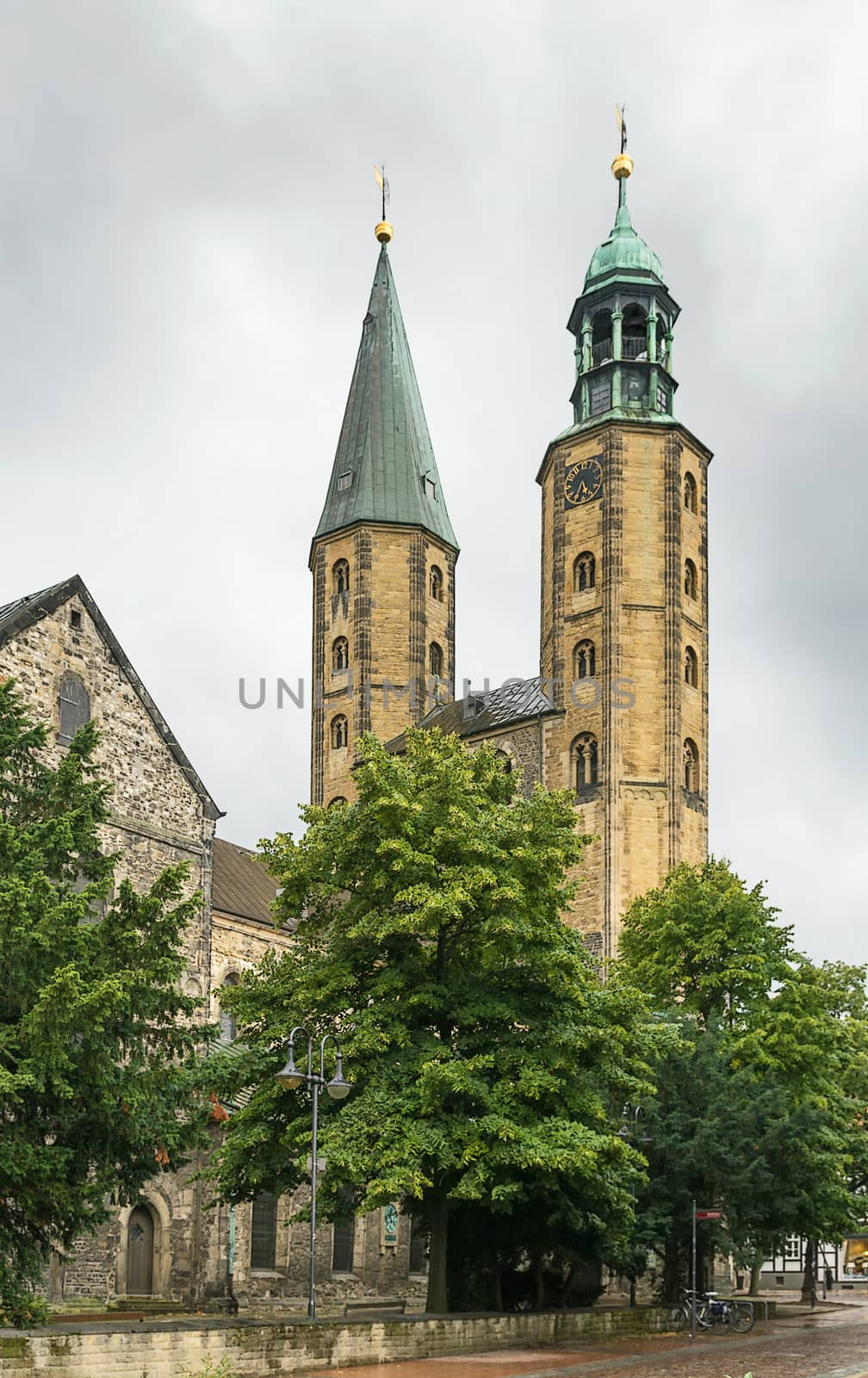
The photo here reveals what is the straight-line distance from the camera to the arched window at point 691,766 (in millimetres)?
54156

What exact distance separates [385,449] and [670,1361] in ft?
171

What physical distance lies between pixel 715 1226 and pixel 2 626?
18.7 m

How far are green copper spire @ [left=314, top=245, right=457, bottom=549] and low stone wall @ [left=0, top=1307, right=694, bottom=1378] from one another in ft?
152

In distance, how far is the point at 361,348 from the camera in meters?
73.5

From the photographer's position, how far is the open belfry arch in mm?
52688

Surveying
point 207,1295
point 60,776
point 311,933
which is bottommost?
point 207,1295

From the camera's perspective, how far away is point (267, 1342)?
19328 millimetres

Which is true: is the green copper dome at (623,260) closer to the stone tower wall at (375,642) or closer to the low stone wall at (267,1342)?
the stone tower wall at (375,642)

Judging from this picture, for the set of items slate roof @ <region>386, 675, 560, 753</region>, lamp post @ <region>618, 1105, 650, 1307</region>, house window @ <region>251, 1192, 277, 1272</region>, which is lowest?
house window @ <region>251, 1192, 277, 1272</region>

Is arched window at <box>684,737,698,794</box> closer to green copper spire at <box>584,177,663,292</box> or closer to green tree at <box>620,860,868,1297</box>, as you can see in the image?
green tree at <box>620,860,868,1297</box>

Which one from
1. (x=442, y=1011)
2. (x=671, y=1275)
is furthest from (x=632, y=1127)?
(x=442, y=1011)

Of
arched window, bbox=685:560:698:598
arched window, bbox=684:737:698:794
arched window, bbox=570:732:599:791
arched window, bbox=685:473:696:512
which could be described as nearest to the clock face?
arched window, bbox=685:473:696:512

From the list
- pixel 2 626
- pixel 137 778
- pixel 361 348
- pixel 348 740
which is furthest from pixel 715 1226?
pixel 361 348

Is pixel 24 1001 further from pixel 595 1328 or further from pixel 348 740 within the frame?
pixel 348 740
